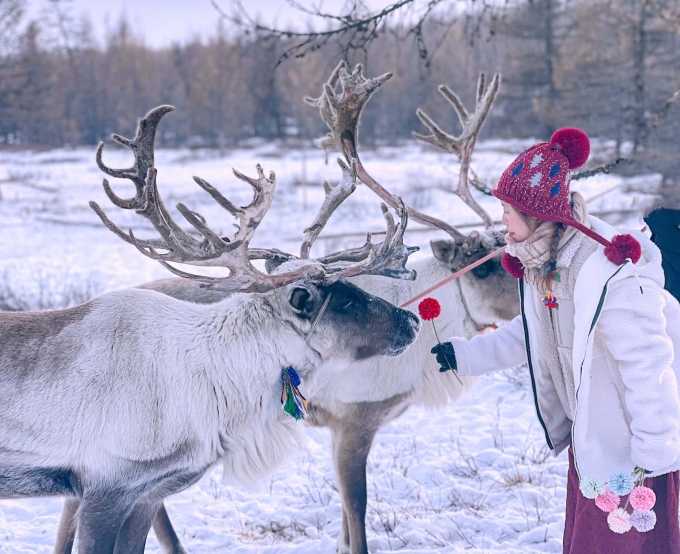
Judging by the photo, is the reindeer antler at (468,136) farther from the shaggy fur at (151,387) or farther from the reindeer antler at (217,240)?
the shaggy fur at (151,387)

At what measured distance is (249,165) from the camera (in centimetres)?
2522

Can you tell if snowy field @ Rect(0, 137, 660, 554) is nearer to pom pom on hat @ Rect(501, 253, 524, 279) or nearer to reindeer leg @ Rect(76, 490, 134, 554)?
reindeer leg @ Rect(76, 490, 134, 554)

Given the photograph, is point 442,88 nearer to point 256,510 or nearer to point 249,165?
point 256,510

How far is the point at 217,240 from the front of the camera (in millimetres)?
2674

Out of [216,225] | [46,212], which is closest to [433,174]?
[216,225]

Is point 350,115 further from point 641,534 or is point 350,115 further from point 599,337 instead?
point 641,534

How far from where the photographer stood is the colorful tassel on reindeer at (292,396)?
106 inches

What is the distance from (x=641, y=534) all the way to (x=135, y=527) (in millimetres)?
1812

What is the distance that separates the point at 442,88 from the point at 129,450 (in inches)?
113

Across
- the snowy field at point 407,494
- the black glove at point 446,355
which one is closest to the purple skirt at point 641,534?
the black glove at point 446,355

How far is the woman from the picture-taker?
200cm

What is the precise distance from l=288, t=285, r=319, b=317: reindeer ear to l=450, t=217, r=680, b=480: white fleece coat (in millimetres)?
1054

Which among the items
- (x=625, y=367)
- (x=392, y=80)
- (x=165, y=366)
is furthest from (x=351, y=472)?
(x=392, y=80)

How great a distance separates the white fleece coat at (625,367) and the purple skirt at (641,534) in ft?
0.43
